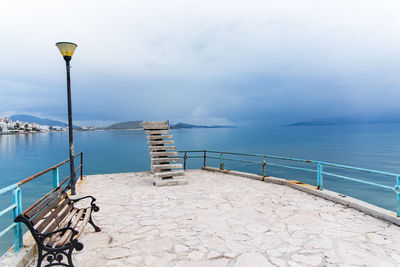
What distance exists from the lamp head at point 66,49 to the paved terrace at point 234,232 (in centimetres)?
449

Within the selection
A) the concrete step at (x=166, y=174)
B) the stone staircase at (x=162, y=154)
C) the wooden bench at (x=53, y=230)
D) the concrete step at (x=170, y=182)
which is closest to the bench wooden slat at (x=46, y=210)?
the wooden bench at (x=53, y=230)

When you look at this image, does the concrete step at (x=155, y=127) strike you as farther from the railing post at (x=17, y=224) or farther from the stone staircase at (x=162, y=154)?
the railing post at (x=17, y=224)

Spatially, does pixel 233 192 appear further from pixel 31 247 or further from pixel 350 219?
pixel 31 247

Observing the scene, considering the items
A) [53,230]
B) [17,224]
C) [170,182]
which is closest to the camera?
[17,224]

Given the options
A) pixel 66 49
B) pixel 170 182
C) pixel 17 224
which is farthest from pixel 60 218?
pixel 66 49

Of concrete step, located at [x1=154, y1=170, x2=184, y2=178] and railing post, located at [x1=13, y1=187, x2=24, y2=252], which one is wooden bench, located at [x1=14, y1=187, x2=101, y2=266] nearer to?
railing post, located at [x1=13, y1=187, x2=24, y2=252]

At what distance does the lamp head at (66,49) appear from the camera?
23.9 feet

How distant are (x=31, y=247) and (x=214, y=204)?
401cm

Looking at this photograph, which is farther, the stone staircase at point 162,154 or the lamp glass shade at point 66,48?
the stone staircase at point 162,154

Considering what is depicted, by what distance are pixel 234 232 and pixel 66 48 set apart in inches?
279

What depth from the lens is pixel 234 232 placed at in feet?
15.0

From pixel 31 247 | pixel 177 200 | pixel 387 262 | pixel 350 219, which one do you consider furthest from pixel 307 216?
pixel 31 247

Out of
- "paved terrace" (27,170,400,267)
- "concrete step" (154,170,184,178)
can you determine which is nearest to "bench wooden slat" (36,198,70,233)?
"paved terrace" (27,170,400,267)

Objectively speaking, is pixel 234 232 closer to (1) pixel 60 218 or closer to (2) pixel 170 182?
(1) pixel 60 218
